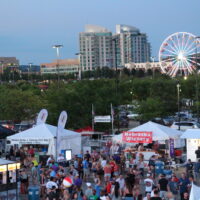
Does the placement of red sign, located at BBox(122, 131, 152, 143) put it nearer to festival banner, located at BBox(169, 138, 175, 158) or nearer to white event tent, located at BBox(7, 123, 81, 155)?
festival banner, located at BBox(169, 138, 175, 158)

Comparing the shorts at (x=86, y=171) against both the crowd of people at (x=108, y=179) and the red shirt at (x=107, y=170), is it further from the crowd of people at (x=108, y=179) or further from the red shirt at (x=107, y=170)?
the red shirt at (x=107, y=170)

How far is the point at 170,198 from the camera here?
16.3 metres

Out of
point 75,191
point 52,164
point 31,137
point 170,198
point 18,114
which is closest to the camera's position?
point 170,198

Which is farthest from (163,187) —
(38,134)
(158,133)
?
(38,134)

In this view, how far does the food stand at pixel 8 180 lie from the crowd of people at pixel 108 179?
1082mm

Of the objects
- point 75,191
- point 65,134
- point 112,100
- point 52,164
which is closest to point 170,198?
point 75,191

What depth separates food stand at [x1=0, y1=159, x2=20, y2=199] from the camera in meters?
18.9

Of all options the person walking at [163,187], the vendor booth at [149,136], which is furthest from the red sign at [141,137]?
the person walking at [163,187]

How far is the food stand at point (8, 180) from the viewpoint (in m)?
18.9

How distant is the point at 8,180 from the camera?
1895 cm

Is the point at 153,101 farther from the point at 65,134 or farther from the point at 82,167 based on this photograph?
the point at 82,167

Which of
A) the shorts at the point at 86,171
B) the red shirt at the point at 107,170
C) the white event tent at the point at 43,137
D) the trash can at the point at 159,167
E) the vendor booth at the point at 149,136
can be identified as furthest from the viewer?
the white event tent at the point at 43,137

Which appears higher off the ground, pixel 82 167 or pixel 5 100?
pixel 5 100

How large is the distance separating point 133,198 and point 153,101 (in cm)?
3855
